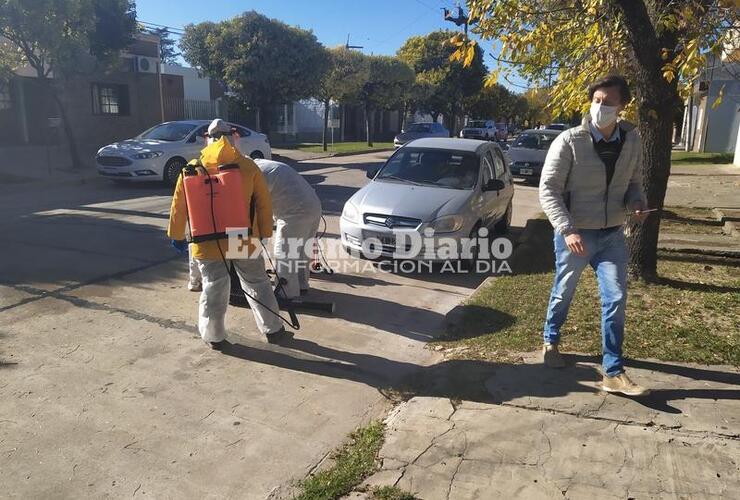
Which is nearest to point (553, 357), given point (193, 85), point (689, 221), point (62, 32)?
point (689, 221)

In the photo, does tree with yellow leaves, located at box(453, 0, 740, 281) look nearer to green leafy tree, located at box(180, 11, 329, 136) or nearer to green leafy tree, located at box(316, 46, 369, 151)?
green leafy tree, located at box(180, 11, 329, 136)

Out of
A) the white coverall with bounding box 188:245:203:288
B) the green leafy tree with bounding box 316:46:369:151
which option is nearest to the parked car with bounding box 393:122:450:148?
the green leafy tree with bounding box 316:46:369:151

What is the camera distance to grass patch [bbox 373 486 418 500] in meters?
2.82

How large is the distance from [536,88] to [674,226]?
348 centimetres

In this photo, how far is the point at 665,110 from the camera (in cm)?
570

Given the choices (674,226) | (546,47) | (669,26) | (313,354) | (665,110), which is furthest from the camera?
(674,226)

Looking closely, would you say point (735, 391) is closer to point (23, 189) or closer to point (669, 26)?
point (669, 26)

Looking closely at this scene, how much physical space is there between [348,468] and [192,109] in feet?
89.0

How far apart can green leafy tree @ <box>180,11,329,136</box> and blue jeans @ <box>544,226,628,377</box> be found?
20.1 m

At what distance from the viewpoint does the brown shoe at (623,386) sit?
143 inches

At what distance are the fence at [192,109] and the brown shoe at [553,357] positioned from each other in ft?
80.4

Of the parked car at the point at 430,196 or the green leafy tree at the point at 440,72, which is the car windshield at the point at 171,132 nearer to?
the parked car at the point at 430,196

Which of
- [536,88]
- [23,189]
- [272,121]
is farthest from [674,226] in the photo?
[272,121]

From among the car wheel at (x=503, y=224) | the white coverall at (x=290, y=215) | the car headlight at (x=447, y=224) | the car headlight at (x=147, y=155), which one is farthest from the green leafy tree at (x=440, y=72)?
the white coverall at (x=290, y=215)
